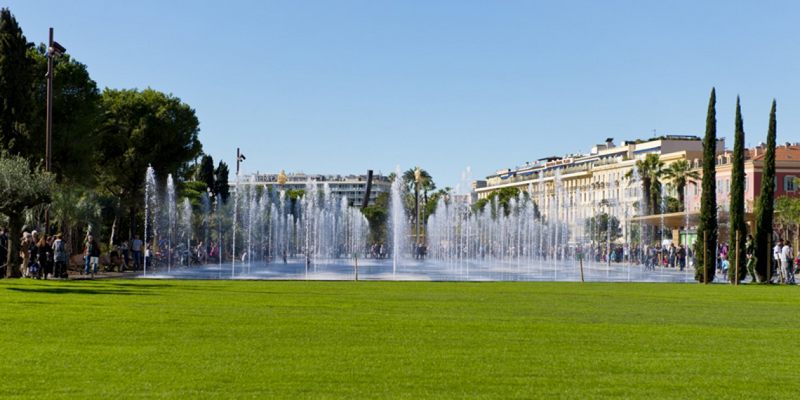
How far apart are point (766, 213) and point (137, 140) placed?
3785 centimetres

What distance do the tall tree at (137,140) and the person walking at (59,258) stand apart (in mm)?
25670

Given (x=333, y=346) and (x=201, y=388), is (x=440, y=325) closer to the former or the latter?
(x=333, y=346)

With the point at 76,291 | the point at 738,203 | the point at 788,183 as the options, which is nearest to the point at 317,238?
the point at 788,183

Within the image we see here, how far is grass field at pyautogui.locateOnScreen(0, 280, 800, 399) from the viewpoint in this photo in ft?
35.2

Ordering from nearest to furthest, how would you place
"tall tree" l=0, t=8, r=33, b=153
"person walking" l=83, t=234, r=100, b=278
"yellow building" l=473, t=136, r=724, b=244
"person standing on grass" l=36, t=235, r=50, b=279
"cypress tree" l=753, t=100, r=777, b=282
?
"person standing on grass" l=36, t=235, r=50, b=279
"tall tree" l=0, t=8, r=33, b=153
"person walking" l=83, t=234, r=100, b=278
"cypress tree" l=753, t=100, r=777, b=282
"yellow building" l=473, t=136, r=724, b=244

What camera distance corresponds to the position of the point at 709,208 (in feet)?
137

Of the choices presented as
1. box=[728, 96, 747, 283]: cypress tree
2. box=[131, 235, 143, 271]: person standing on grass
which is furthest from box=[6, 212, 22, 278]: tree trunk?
A: box=[728, 96, 747, 283]: cypress tree

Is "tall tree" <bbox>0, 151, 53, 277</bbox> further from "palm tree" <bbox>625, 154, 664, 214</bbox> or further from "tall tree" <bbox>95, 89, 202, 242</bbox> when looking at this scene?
"palm tree" <bbox>625, 154, 664, 214</bbox>

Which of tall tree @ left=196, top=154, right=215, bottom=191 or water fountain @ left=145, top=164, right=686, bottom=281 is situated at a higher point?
tall tree @ left=196, top=154, right=215, bottom=191

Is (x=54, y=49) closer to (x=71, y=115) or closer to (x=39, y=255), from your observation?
(x=39, y=255)

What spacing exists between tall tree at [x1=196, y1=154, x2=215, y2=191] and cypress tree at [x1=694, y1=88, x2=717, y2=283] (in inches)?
→ 2457

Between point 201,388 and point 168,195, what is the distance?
2175 inches

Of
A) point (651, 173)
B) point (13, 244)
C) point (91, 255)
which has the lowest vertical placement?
point (91, 255)

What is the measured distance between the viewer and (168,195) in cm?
6444
